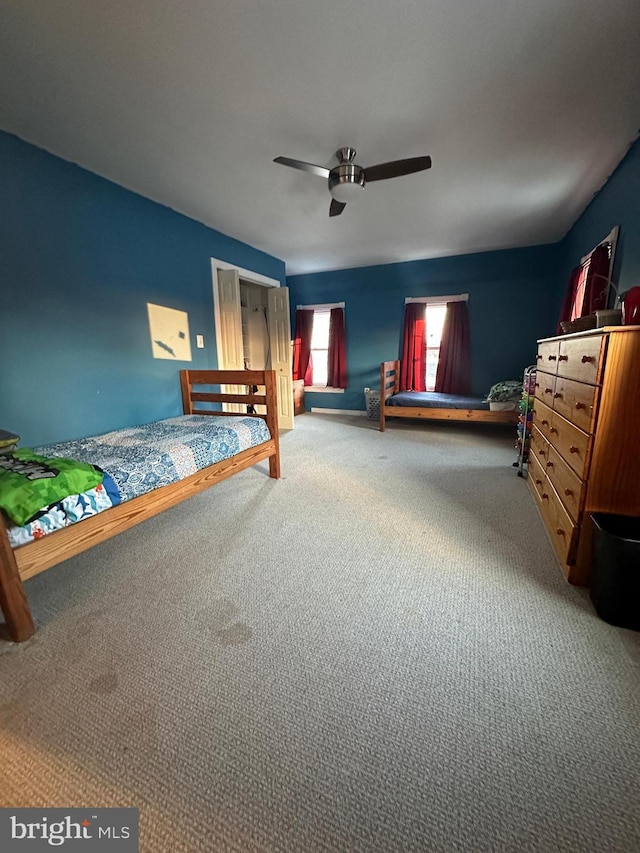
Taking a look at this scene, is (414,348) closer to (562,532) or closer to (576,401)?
(576,401)

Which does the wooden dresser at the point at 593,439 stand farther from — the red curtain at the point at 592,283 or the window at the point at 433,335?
the window at the point at 433,335

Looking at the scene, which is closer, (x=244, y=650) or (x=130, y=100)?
(x=244, y=650)

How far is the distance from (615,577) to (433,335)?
433cm

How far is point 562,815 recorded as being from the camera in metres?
0.78

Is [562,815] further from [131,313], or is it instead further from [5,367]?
[131,313]

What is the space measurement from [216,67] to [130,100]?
560 mm

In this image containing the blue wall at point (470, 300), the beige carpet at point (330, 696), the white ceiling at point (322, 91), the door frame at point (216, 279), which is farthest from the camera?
the blue wall at point (470, 300)

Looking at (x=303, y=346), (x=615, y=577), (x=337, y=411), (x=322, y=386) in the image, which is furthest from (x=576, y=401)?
(x=303, y=346)

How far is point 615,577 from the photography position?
1.27 meters

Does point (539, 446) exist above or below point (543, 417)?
below

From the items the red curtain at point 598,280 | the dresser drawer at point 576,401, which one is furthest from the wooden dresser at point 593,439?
the red curtain at point 598,280

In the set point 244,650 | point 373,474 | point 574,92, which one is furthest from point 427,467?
point 574,92

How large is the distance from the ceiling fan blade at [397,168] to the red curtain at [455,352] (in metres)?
2.97

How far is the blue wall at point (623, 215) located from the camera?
213 centimetres
